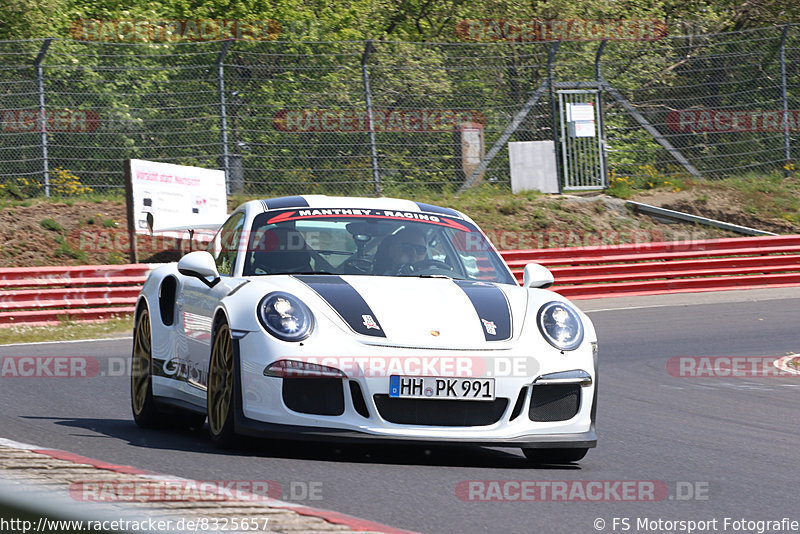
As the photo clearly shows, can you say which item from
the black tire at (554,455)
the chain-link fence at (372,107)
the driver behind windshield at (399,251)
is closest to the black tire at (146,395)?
the driver behind windshield at (399,251)

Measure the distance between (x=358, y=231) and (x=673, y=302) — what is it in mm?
10869

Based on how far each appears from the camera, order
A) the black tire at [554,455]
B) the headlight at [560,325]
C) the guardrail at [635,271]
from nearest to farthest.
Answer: the headlight at [560,325]
the black tire at [554,455]
the guardrail at [635,271]

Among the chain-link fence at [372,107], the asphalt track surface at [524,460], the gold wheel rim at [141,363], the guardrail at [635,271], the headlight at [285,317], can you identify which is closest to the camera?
the asphalt track surface at [524,460]

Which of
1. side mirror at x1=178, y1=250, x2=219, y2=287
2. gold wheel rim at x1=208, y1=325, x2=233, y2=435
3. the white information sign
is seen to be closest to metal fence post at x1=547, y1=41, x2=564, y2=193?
the white information sign

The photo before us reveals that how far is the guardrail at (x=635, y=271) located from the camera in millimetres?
15562

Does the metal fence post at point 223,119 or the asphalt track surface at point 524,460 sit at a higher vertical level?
the metal fence post at point 223,119

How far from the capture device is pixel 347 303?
5824mm

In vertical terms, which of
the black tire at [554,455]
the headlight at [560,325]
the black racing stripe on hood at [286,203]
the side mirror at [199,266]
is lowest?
the black tire at [554,455]

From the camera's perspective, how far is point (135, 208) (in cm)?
1834

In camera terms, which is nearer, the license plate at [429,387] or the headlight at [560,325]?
the license plate at [429,387]

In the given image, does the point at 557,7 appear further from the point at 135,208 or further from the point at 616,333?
the point at 616,333

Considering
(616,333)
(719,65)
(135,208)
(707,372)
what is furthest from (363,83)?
(707,372)

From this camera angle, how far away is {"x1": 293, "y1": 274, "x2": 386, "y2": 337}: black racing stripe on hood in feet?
18.6

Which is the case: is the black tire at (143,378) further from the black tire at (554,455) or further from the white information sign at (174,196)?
the white information sign at (174,196)
